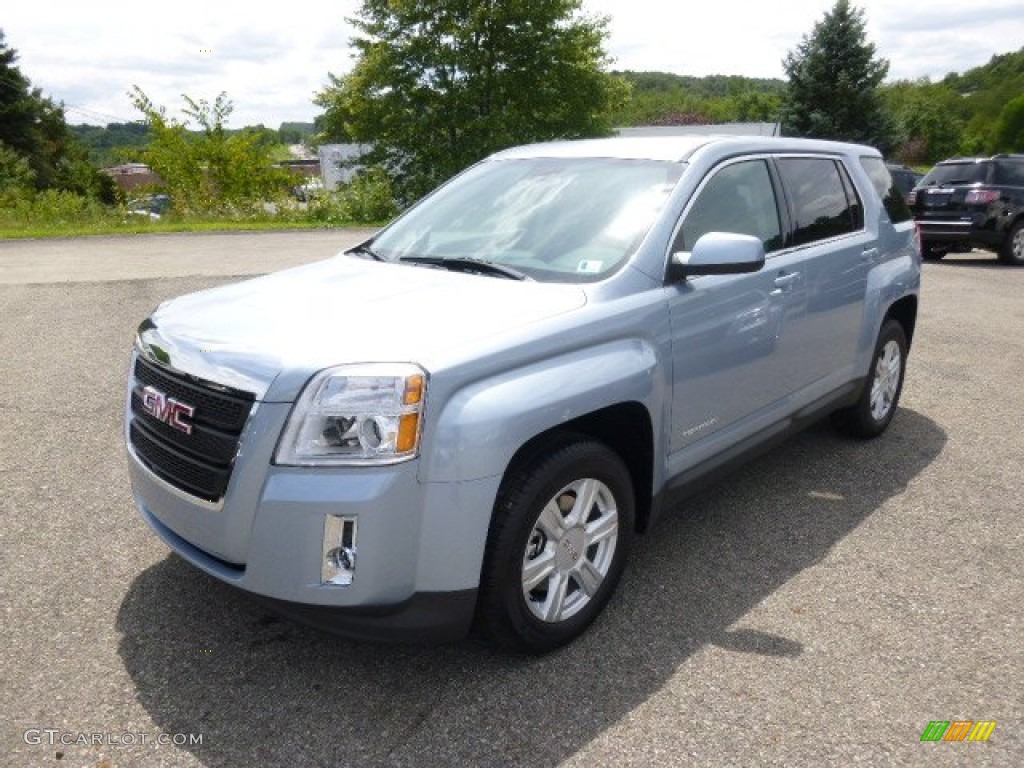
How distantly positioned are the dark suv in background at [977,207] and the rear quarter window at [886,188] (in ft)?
31.8

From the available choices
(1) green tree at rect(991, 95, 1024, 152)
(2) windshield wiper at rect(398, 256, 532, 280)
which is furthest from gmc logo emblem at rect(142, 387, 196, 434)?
(1) green tree at rect(991, 95, 1024, 152)

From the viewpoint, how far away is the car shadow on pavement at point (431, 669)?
2455 mm

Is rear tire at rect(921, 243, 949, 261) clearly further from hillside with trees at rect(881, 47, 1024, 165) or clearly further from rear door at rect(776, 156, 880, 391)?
hillside with trees at rect(881, 47, 1024, 165)

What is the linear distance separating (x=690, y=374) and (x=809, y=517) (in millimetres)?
1323

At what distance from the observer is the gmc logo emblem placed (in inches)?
104

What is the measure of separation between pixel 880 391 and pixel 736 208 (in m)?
2.11

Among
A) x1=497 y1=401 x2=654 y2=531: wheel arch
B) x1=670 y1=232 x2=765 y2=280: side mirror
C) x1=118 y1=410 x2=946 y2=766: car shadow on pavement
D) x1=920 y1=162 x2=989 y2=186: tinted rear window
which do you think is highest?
x1=920 y1=162 x2=989 y2=186: tinted rear window

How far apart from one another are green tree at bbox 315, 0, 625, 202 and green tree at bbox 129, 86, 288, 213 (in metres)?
6.39

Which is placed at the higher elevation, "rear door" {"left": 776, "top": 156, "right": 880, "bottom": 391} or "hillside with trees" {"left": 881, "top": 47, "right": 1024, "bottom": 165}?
"hillside with trees" {"left": 881, "top": 47, "right": 1024, "bottom": 165}

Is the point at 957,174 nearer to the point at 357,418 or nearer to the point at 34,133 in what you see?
the point at 357,418

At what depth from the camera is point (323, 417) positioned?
237 cm

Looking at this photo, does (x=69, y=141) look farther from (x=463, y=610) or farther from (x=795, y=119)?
(x=463, y=610)

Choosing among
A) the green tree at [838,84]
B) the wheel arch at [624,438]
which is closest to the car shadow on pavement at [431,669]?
the wheel arch at [624,438]

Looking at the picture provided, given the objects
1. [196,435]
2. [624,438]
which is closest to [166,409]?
[196,435]
